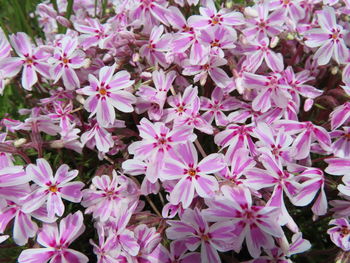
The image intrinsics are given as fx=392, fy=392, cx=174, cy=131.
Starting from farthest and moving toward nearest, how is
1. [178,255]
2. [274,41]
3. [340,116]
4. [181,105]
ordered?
1. [274,41]
2. [181,105]
3. [340,116]
4. [178,255]

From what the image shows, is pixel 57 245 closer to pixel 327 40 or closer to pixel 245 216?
pixel 245 216

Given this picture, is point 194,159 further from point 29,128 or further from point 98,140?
point 29,128

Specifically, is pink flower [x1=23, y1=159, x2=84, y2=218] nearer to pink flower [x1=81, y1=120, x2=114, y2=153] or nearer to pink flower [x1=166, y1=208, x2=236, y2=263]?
pink flower [x1=81, y1=120, x2=114, y2=153]

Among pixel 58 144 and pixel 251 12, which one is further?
pixel 251 12

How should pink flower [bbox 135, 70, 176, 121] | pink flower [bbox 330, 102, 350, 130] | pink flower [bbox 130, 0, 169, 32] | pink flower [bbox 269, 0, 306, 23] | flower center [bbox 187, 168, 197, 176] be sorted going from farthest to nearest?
pink flower [bbox 269, 0, 306, 23] → pink flower [bbox 130, 0, 169, 32] → pink flower [bbox 135, 70, 176, 121] → pink flower [bbox 330, 102, 350, 130] → flower center [bbox 187, 168, 197, 176]

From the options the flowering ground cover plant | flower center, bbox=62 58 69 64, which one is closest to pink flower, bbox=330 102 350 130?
the flowering ground cover plant

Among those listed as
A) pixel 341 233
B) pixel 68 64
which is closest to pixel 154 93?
pixel 68 64

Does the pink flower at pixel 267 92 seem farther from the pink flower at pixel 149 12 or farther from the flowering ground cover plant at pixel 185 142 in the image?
the pink flower at pixel 149 12
